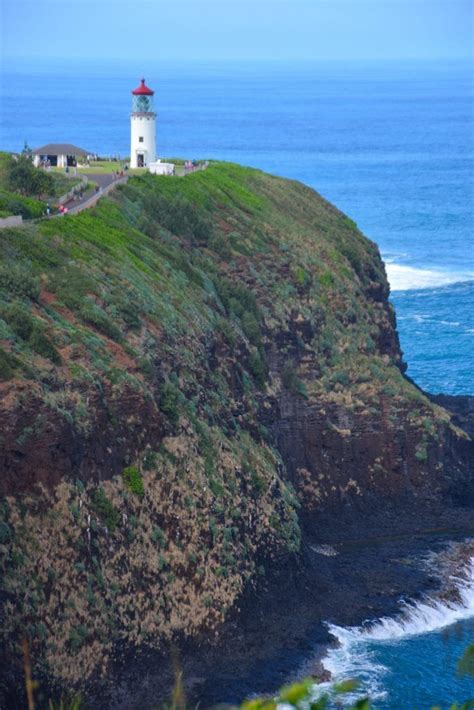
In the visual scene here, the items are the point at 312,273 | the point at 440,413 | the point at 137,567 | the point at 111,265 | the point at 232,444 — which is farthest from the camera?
the point at 312,273

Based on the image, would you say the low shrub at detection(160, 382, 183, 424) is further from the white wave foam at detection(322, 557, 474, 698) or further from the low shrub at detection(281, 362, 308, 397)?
the low shrub at detection(281, 362, 308, 397)

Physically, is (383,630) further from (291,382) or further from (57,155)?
(57,155)

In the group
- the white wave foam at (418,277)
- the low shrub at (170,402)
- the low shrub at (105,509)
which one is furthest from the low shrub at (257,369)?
the white wave foam at (418,277)

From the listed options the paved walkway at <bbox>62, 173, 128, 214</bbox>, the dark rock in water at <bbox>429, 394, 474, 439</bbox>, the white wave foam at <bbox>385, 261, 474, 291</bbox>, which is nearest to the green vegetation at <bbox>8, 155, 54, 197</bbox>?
the paved walkway at <bbox>62, 173, 128, 214</bbox>

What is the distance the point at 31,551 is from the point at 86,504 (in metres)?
2.79

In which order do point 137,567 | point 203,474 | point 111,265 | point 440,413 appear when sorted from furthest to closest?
1. point 440,413
2. point 111,265
3. point 203,474
4. point 137,567

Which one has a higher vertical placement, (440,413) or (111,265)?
(111,265)

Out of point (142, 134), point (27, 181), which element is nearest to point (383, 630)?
point (27, 181)

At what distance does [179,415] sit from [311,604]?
7.21 meters

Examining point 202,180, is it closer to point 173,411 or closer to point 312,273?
point 312,273

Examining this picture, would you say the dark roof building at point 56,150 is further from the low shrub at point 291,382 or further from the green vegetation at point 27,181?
the low shrub at point 291,382

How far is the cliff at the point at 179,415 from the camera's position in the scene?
1628 inches

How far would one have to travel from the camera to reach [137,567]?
1715 inches

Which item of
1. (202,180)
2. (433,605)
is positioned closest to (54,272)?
(433,605)
